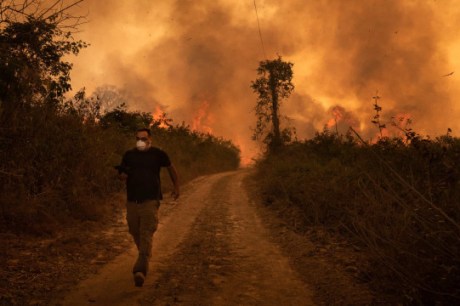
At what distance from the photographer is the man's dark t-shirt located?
218 inches

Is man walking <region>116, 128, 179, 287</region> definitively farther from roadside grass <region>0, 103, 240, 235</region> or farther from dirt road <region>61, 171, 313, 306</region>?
roadside grass <region>0, 103, 240, 235</region>

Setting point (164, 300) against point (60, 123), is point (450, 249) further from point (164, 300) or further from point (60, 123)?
point (60, 123)

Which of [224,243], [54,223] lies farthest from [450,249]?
[54,223]

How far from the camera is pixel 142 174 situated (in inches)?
219

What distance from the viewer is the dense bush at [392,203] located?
3676mm

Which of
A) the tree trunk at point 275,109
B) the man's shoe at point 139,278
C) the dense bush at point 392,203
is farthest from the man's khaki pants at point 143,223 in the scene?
the tree trunk at point 275,109

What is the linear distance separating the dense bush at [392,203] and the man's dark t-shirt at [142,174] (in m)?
2.63

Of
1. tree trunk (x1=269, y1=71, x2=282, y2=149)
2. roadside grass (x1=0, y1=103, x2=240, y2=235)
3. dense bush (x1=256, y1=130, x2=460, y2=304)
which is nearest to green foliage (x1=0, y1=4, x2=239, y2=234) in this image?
roadside grass (x1=0, y1=103, x2=240, y2=235)

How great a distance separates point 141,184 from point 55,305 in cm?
185

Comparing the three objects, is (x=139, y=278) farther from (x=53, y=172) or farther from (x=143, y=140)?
(x=53, y=172)

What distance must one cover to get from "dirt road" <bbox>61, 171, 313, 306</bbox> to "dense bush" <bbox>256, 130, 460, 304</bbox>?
1.28 meters

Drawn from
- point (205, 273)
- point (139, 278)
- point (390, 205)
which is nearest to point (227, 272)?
point (205, 273)

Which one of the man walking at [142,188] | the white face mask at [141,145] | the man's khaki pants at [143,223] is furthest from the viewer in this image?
the white face mask at [141,145]

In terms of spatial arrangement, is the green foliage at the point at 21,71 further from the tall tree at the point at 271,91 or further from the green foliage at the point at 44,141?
the tall tree at the point at 271,91
